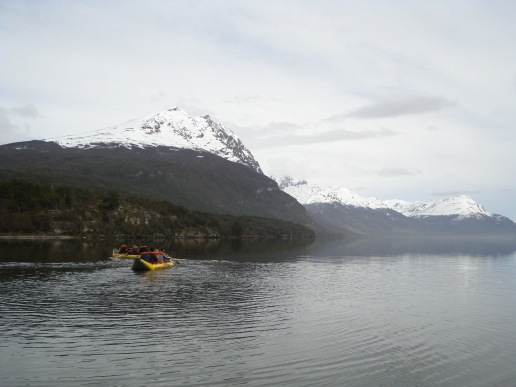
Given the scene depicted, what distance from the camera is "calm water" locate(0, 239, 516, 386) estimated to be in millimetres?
23531

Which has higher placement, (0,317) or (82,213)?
(82,213)

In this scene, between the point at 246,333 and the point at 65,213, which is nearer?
the point at 246,333

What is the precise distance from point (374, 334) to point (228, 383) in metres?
14.3

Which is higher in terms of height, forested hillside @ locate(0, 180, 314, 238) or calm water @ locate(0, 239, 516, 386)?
forested hillside @ locate(0, 180, 314, 238)

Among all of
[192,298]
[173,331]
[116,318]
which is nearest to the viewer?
[173,331]

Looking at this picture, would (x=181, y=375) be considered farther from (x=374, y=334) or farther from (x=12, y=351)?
(x=374, y=334)

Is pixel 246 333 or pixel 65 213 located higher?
pixel 65 213

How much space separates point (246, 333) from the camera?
3150cm

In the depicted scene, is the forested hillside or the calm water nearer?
the calm water

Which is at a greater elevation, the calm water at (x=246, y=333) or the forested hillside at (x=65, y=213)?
the forested hillside at (x=65, y=213)

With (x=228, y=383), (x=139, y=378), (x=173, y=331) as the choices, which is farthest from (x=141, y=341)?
(x=228, y=383)

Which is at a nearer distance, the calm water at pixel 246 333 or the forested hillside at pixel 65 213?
the calm water at pixel 246 333

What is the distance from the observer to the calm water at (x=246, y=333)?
2353 cm

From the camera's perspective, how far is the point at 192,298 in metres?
44.2
